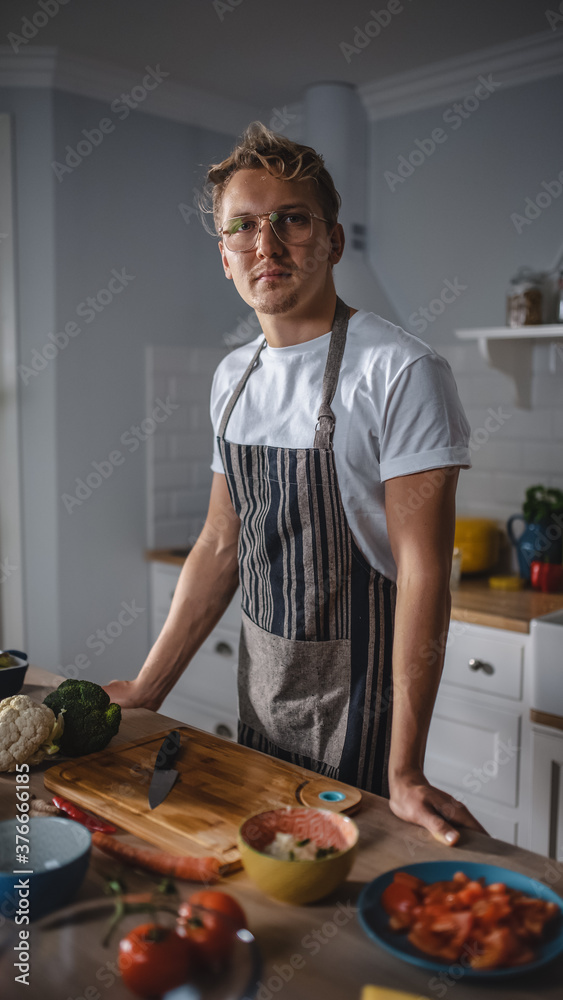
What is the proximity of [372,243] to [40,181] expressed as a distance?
1.21m

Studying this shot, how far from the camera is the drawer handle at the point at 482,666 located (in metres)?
2.28

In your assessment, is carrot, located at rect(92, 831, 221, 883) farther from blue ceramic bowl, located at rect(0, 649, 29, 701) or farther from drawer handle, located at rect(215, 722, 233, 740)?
drawer handle, located at rect(215, 722, 233, 740)

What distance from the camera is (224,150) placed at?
10.8 ft

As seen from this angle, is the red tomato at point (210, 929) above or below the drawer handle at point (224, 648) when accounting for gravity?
above

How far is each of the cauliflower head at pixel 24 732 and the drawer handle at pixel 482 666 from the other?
1.43m

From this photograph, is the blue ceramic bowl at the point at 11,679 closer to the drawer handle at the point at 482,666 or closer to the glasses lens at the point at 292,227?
the glasses lens at the point at 292,227

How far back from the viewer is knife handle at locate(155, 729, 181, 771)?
3.71 ft

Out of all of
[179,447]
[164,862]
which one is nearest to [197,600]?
[164,862]

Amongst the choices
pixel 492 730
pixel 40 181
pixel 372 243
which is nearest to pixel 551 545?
pixel 492 730

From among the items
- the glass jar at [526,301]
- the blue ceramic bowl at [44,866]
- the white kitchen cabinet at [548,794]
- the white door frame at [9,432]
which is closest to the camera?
the blue ceramic bowl at [44,866]

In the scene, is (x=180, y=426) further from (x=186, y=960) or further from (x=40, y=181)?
(x=186, y=960)

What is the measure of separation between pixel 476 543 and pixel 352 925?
2.07m

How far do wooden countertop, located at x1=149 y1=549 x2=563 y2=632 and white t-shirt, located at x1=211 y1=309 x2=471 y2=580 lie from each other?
93 cm

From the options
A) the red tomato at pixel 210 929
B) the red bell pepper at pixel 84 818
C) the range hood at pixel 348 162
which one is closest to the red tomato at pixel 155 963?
the red tomato at pixel 210 929
